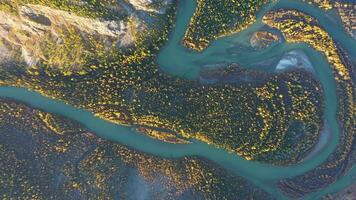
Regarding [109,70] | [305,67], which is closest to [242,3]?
[305,67]

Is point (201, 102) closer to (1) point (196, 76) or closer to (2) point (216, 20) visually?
(1) point (196, 76)

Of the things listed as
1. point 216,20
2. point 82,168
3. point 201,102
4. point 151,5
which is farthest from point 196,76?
point 82,168

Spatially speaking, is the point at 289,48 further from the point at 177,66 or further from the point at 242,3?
the point at 177,66

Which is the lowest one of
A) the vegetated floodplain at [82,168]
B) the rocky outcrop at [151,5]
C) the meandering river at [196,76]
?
the vegetated floodplain at [82,168]

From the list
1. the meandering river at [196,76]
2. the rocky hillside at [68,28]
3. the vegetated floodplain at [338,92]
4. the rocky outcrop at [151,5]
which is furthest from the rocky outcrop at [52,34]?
the vegetated floodplain at [338,92]

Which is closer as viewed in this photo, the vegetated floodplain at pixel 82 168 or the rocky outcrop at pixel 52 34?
the rocky outcrop at pixel 52 34

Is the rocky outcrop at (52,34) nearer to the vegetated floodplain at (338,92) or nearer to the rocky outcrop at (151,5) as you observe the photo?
the rocky outcrop at (151,5)
